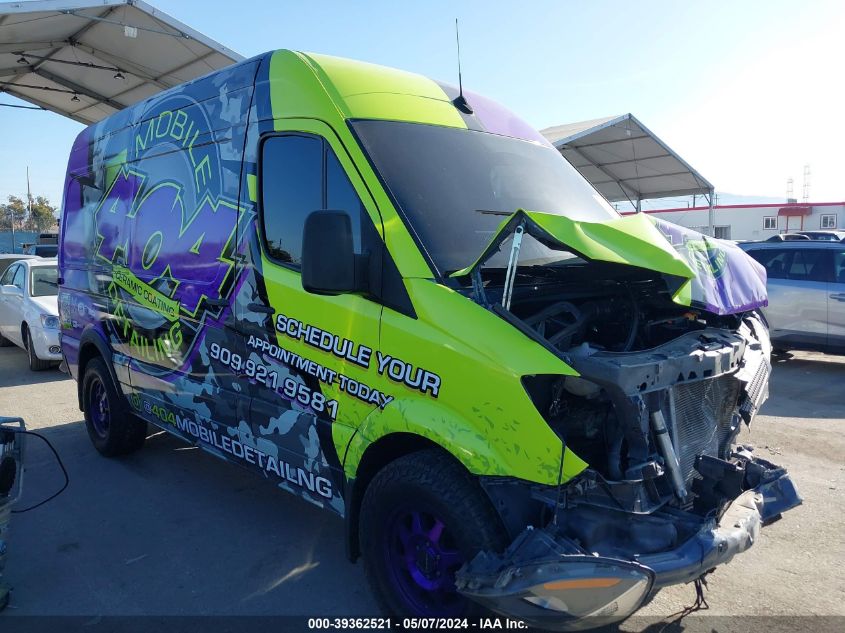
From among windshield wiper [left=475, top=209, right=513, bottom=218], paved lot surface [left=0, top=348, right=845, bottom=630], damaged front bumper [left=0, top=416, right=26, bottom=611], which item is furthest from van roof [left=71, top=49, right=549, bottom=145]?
paved lot surface [left=0, top=348, right=845, bottom=630]

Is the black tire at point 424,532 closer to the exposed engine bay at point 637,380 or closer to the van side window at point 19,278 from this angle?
the exposed engine bay at point 637,380

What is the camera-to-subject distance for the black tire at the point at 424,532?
8.71 ft

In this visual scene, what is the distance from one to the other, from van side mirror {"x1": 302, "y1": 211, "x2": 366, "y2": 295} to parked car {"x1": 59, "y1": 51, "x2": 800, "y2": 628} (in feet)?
0.03

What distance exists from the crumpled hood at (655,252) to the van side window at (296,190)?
2.72 feet

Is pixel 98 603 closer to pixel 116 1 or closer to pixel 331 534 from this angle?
pixel 331 534

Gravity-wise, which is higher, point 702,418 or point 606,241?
point 606,241

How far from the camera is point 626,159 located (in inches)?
752

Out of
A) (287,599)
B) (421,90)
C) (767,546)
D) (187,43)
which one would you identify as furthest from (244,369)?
(187,43)

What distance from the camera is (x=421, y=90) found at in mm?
3859

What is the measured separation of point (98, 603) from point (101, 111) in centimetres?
1464

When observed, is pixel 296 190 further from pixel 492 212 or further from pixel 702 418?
pixel 702 418

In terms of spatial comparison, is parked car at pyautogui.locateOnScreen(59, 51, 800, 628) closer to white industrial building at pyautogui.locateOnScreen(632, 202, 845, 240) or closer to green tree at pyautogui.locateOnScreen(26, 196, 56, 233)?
white industrial building at pyautogui.locateOnScreen(632, 202, 845, 240)

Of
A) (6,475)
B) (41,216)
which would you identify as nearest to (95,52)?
(6,475)

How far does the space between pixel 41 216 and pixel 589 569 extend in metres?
90.0
